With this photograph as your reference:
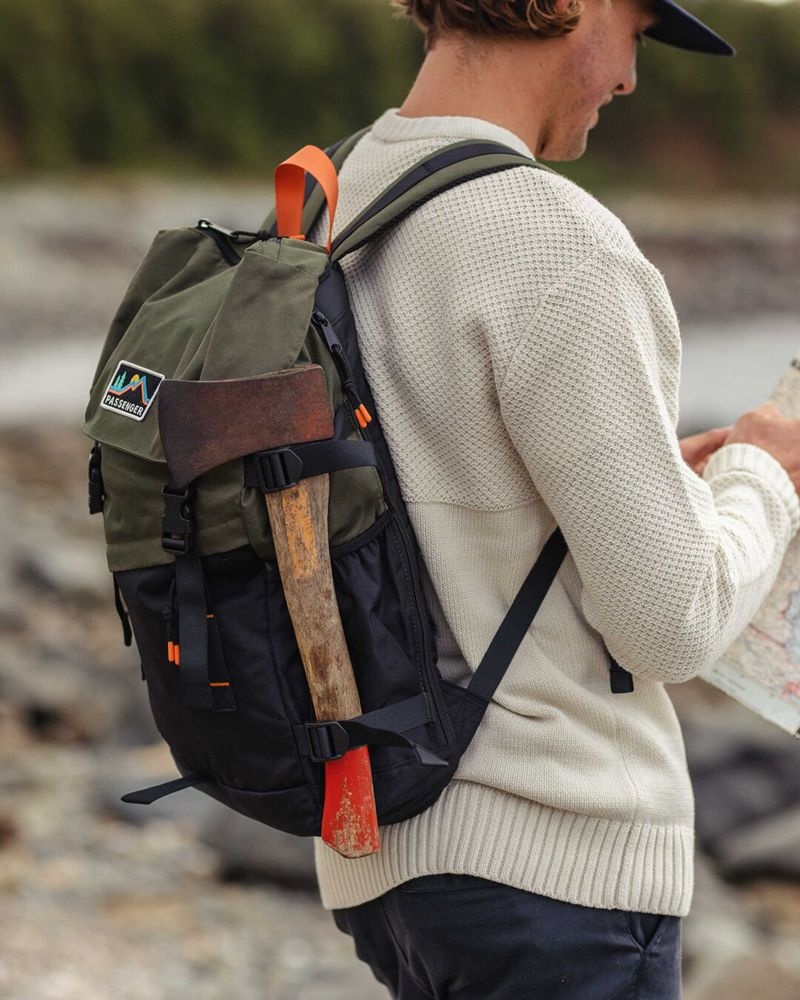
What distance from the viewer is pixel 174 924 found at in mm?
3734

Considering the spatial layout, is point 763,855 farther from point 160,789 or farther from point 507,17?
point 507,17

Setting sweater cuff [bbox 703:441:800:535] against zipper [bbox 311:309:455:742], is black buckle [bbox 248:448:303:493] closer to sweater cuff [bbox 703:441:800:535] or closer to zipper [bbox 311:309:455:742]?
zipper [bbox 311:309:455:742]

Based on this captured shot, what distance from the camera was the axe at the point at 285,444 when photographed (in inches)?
47.3

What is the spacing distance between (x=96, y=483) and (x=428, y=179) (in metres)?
0.50

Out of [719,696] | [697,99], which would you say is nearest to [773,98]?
[697,99]

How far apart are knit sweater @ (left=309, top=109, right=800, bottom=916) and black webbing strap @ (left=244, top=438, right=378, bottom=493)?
9cm

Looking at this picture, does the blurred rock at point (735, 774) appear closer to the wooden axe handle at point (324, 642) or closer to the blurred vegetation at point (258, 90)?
the wooden axe handle at point (324, 642)

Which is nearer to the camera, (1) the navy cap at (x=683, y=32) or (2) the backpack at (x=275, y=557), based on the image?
(2) the backpack at (x=275, y=557)

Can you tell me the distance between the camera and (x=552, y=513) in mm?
1291

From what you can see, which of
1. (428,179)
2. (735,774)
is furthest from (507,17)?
(735,774)

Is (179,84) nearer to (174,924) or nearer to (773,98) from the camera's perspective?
(773,98)

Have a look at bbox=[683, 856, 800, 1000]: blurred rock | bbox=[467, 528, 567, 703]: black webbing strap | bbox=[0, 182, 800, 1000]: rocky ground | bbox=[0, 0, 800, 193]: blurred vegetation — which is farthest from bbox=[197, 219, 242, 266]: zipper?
bbox=[0, 0, 800, 193]: blurred vegetation

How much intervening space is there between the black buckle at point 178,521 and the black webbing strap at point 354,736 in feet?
0.72

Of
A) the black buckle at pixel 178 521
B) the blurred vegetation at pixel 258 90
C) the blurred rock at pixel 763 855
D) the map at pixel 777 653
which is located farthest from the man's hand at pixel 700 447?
the blurred vegetation at pixel 258 90
